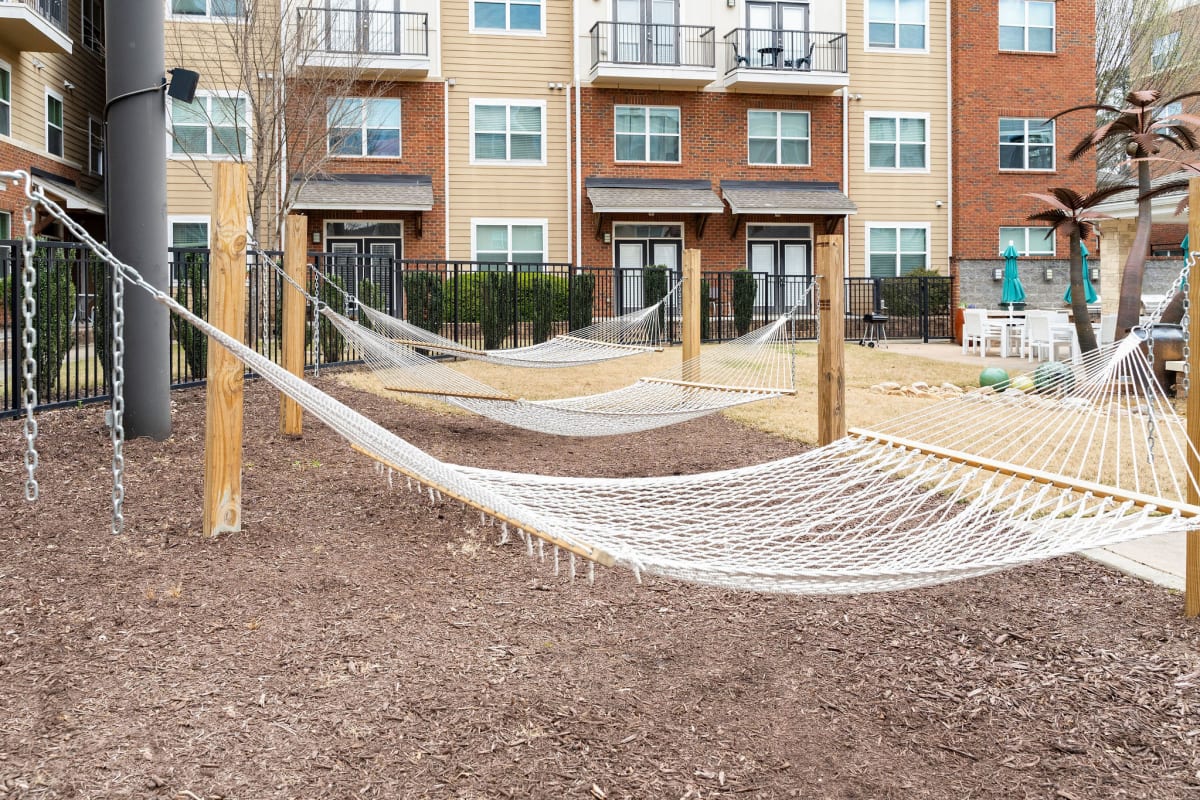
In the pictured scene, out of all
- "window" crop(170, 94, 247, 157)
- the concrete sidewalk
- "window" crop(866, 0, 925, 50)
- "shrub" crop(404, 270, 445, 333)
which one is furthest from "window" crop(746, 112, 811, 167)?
the concrete sidewalk

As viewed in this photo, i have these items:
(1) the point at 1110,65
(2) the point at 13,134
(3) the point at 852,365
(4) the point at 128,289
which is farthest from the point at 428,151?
(1) the point at 1110,65

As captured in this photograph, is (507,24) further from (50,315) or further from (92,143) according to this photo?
(50,315)

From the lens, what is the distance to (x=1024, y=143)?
21.6m

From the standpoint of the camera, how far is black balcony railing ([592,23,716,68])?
787 inches

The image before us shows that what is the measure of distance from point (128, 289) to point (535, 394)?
15.3ft

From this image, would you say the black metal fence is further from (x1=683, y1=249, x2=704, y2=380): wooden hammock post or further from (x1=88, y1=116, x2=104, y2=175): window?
(x1=88, y1=116, x2=104, y2=175): window

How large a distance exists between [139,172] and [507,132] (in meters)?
15.0

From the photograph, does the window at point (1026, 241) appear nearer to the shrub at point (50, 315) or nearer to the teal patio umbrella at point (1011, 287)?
the teal patio umbrella at point (1011, 287)

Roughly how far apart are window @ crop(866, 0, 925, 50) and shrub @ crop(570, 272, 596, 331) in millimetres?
9882

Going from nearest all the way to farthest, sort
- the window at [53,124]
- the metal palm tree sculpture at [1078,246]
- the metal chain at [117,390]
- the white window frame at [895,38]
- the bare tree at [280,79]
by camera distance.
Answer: the metal chain at [117,390], the metal palm tree sculpture at [1078,246], the bare tree at [280,79], the window at [53,124], the white window frame at [895,38]

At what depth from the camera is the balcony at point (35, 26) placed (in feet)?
49.2

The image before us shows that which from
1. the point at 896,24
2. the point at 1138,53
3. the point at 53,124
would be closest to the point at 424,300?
the point at 53,124

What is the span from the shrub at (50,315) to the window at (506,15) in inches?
544

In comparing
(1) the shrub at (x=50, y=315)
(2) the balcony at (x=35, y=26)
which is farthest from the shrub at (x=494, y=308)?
(2) the balcony at (x=35, y=26)
